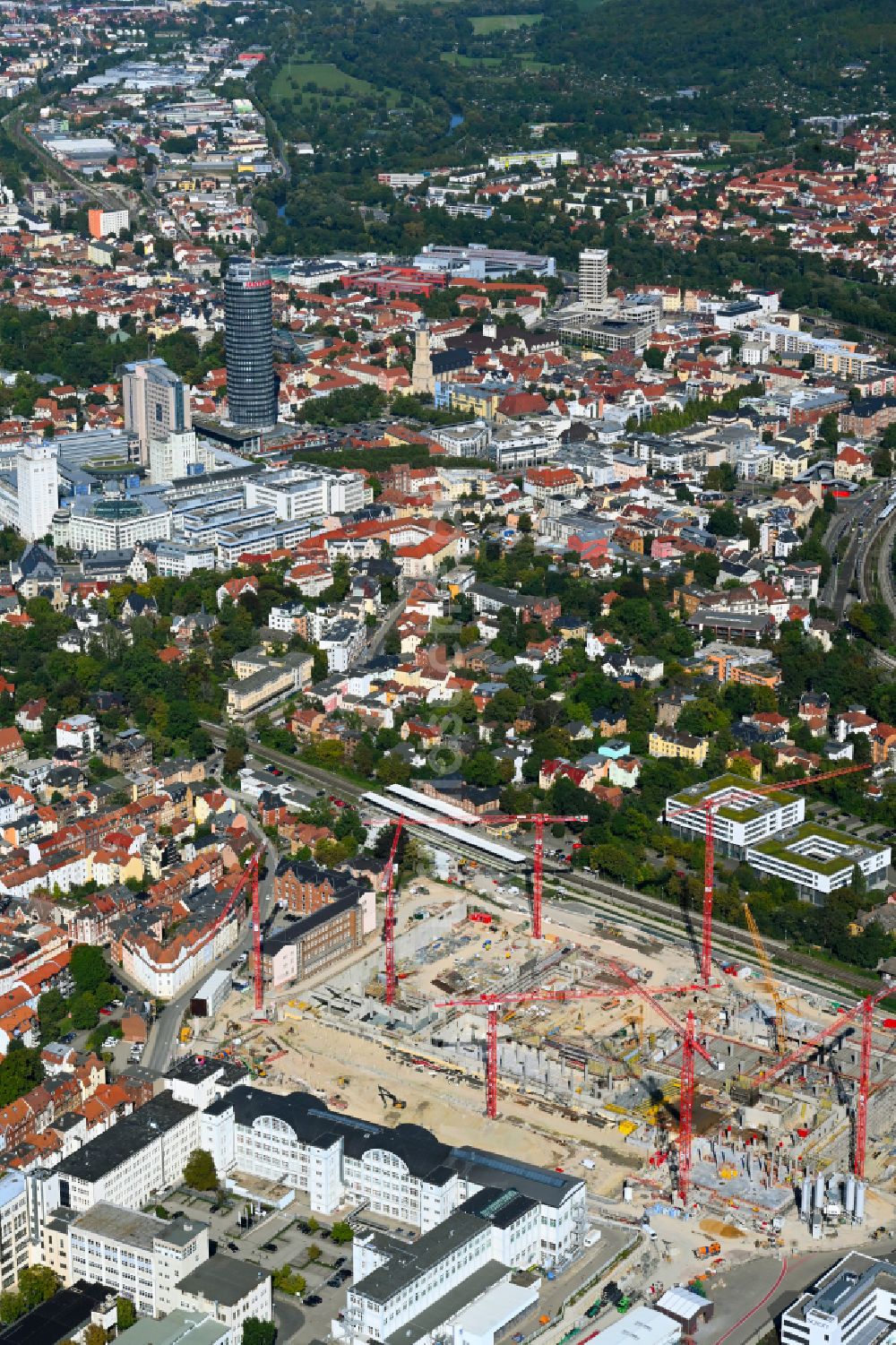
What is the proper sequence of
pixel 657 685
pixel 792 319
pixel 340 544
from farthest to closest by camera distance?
pixel 792 319 → pixel 340 544 → pixel 657 685

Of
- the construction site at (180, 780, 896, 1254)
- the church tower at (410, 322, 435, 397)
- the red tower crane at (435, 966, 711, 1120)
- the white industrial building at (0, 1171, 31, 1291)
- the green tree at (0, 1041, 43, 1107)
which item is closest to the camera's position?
the white industrial building at (0, 1171, 31, 1291)

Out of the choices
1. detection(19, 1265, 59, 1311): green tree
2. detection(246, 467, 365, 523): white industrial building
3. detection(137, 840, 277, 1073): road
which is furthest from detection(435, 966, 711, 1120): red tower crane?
detection(246, 467, 365, 523): white industrial building

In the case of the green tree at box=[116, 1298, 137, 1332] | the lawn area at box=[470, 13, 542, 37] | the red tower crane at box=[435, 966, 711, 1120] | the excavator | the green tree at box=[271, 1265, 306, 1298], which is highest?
the lawn area at box=[470, 13, 542, 37]

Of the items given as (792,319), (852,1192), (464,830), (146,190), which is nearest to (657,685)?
(464,830)

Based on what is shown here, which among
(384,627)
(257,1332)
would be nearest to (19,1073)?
(257,1332)

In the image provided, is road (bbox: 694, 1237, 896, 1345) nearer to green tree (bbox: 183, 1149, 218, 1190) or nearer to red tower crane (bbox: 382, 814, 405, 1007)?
green tree (bbox: 183, 1149, 218, 1190)

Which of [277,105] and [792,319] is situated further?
[277,105]

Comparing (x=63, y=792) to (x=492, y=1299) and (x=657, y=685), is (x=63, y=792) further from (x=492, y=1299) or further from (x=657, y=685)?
(x=492, y=1299)
